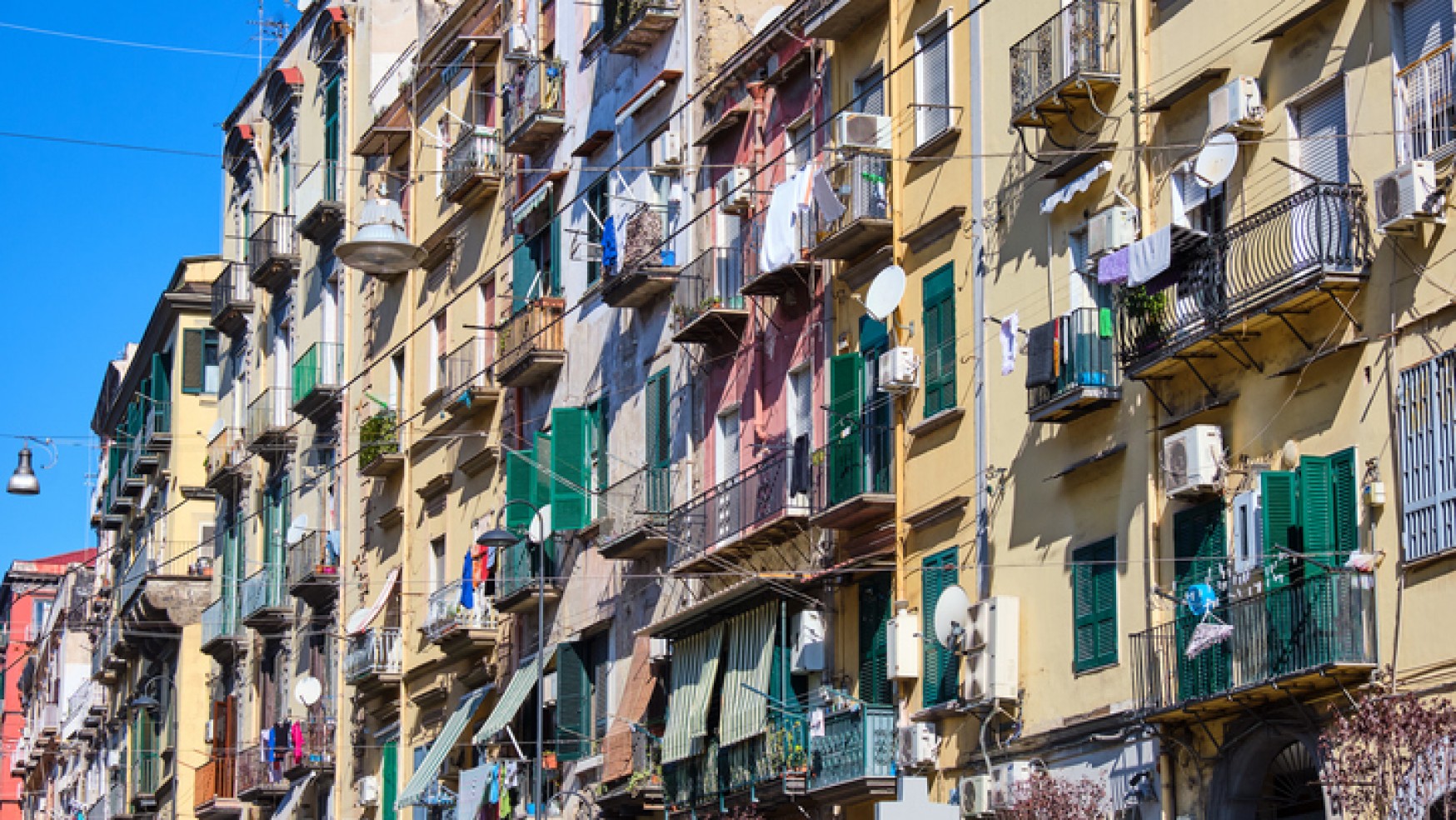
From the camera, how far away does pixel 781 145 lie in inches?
1183

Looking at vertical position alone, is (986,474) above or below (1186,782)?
above

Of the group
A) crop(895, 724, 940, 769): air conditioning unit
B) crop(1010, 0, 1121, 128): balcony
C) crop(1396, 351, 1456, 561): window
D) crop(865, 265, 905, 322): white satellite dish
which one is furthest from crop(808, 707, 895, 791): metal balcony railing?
crop(1396, 351, 1456, 561): window

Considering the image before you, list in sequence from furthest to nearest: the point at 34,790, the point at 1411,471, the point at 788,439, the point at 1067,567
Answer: the point at 34,790, the point at 788,439, the point at 1067,567, the point at 1411,471

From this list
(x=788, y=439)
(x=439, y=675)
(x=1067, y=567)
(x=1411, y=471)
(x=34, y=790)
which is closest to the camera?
(x=1411, y=471)

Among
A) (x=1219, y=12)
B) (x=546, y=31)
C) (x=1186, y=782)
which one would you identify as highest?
(x=546, y=31)

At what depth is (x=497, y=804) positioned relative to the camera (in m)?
35.6

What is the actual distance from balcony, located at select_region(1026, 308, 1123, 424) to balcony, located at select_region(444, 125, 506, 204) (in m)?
16.9

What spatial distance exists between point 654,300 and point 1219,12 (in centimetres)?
1251

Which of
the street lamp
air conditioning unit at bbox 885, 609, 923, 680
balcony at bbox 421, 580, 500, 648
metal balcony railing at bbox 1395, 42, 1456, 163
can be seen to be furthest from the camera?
balcony at bbox 421, 580, 500, 648

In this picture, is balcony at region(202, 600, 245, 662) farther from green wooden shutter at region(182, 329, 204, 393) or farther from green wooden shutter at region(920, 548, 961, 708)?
green wooden shutter at region(920, 548, 961, 708)

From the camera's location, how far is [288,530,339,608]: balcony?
43.5 meters

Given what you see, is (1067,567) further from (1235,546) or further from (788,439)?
(788,439)

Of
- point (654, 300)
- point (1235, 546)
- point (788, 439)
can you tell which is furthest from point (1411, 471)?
point (654, 300)

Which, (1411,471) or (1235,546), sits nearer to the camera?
(1411,471)
